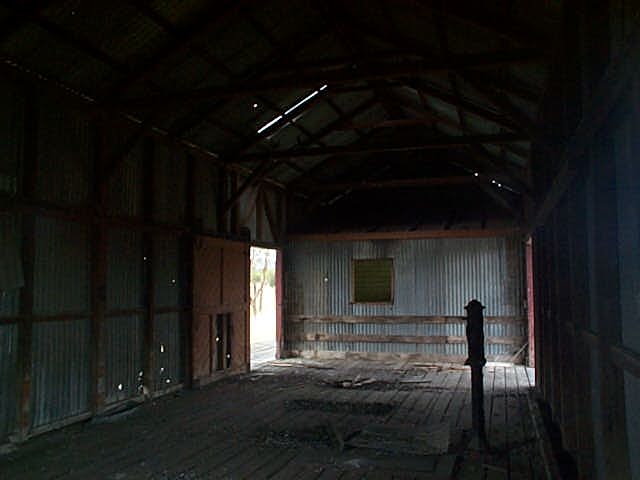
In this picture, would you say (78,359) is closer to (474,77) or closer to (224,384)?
(224,384)

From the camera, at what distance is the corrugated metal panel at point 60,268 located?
672 cm

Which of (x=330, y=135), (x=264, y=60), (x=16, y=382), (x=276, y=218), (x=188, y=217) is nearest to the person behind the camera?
(x=16, y=382)

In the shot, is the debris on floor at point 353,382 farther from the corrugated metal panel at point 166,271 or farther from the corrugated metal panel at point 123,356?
A: the corrugated metal panel at point 123,356

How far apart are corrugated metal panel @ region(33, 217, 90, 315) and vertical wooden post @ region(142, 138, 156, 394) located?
1.36m

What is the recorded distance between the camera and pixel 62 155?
23.5 feet

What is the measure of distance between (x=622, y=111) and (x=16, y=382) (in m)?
6.70

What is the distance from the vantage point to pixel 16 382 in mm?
6332

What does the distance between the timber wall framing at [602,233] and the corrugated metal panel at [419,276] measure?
286 inches

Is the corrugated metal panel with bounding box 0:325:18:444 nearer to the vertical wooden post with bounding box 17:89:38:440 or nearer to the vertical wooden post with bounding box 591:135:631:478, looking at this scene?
the vertical wooden post with bounding box 17:89:38:440

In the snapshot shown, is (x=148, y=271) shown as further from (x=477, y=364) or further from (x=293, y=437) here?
(x=477, y=364)

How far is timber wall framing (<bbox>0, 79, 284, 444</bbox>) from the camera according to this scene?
6.38 m

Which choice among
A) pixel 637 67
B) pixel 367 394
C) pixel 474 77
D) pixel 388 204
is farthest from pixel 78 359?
pixel 388 204

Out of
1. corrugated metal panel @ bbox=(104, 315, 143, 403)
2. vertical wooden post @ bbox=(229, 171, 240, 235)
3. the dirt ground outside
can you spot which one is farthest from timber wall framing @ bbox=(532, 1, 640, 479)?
the dirt ground outside

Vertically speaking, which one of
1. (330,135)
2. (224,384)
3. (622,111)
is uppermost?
(330,135)
